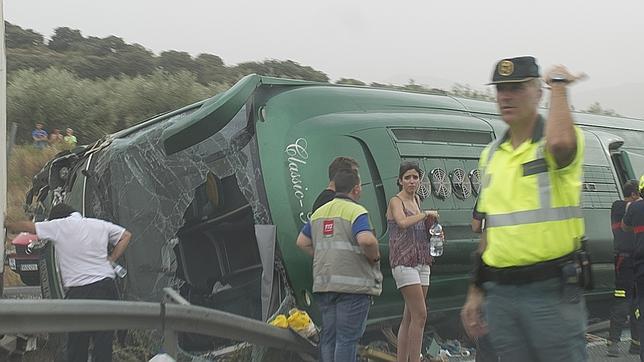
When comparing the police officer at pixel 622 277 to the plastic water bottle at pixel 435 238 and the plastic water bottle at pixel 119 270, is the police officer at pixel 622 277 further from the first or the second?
the plastic water bottle at pixel 119 270

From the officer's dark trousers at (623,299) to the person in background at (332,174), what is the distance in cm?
319

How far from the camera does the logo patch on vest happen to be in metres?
5.70

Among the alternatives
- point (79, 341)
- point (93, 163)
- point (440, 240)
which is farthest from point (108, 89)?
point (79, 341)

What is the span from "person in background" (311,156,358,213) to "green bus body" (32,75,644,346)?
0.25 metres

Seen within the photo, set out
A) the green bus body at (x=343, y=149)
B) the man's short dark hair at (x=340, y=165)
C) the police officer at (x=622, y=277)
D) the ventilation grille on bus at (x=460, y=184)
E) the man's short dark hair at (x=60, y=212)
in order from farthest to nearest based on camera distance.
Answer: the police officer at (x=622, y=277), the ventilation grille on bus at (x=460, y=184), the man's short dark hair at (x=60, y=212), the green bus body at (x=343, y=149), the man's short dark hair at (x=340, y=165)

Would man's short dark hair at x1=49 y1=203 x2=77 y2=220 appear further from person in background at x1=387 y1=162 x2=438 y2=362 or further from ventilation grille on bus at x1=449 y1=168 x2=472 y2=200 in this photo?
ventilation grille on bus at x1=449 y1=168 x2=472 y2=200

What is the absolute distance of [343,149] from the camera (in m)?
6.69

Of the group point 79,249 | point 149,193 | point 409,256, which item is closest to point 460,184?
point 409,256

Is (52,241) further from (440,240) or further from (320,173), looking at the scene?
(440,240)

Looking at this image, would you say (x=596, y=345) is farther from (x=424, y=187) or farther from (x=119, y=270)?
(x=119, y=270)

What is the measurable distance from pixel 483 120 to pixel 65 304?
5576 mm

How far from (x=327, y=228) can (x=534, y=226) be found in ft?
9.27

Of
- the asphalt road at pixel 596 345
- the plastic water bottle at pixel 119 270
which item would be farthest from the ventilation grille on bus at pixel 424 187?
the plastic water bottle at pixel 119 270

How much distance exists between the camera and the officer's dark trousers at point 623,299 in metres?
7.69
